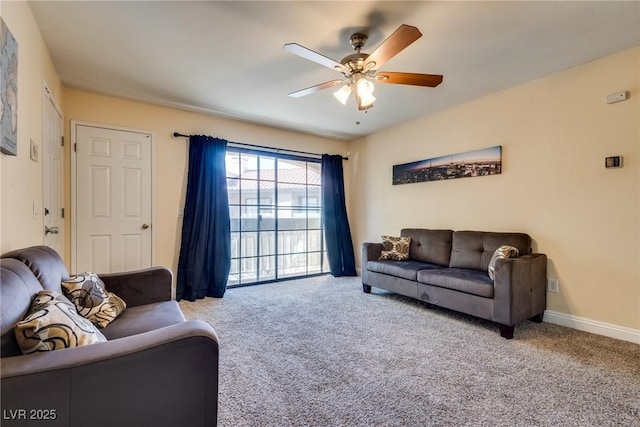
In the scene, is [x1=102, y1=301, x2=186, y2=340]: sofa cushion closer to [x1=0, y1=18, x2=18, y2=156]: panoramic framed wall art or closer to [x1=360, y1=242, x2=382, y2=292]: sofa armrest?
[x1=0, y1=18, x2=18, y2=156]: panoramic framed wall art

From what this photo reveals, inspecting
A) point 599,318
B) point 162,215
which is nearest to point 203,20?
point 162,215

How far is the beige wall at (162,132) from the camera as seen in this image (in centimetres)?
333

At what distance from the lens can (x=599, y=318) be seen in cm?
268

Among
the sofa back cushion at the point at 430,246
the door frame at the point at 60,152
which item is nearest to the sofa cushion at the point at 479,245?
the sofa back cushion at the point at 430,246

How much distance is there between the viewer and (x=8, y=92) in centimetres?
158

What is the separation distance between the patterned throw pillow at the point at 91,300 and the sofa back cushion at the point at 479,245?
3.31 metres

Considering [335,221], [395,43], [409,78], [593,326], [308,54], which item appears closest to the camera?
[395,43]

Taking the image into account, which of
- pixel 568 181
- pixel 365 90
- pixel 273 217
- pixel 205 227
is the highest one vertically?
pixel 365 90

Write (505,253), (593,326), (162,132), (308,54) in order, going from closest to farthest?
(308,54), (593,326), (505,253), (162,132)

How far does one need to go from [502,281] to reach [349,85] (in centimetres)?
210

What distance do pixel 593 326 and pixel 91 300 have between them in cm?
396

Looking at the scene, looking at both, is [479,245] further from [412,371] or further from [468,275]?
[412,371]

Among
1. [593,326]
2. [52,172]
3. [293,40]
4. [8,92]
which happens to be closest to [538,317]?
[593,326]

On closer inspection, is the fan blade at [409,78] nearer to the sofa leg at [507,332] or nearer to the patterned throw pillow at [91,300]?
the sofa leg at [507,332]
